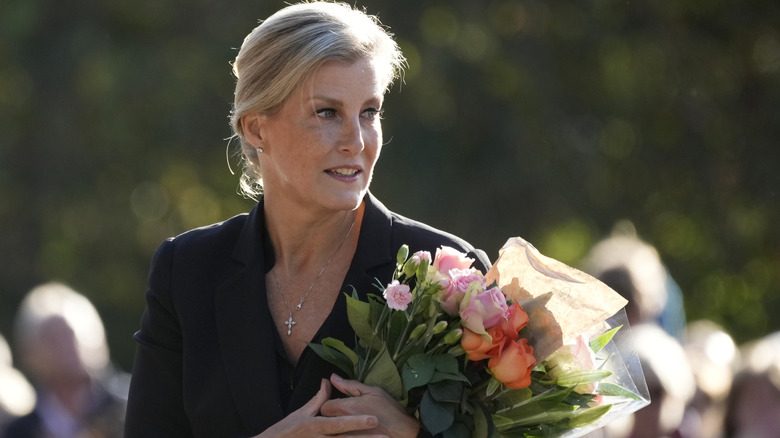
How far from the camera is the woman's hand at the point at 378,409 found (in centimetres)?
261

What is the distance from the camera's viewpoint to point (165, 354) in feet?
10.1

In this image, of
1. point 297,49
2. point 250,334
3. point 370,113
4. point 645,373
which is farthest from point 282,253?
point 645,373

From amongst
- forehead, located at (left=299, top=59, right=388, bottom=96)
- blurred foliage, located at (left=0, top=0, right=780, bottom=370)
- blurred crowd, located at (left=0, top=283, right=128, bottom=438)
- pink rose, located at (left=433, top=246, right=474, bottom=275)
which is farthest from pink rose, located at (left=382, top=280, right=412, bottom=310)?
blurred foliage, located at (left=0, top=0, right=780, bottom=370)

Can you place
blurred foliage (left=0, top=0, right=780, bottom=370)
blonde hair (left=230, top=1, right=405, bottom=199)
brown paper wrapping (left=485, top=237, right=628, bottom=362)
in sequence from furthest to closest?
blurred foliage (left=0, top=0, right=780, bottom=370), blonde hair (left=230, top=1, right=405, bottom=199), brown paper wrapping (left=485, top=237, right=628, bottom=362)

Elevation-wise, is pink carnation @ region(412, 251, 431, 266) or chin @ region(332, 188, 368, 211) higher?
chin @ region(332, 188, 368, 211)

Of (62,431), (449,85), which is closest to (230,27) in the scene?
(449,85)

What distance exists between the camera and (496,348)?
8.38 ft

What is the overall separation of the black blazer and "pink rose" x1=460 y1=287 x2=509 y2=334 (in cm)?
39

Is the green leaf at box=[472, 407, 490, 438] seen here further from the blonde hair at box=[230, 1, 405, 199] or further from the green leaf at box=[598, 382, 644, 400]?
the blonde hair at box=[230, 1, 405, 199]

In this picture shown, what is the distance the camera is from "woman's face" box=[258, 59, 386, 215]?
2889mm

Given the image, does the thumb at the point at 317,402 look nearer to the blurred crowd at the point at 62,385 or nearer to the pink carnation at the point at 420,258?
the pink carnation at the point at 420,258

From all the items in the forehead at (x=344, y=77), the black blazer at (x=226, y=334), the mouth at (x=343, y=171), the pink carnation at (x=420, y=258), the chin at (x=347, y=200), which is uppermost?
the forehead at (x=344, y=77)

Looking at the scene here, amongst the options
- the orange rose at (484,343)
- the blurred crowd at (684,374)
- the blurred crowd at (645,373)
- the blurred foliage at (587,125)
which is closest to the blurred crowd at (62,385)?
the blurred crowd at (645,373)

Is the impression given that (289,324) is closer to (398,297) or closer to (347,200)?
(347,200)
